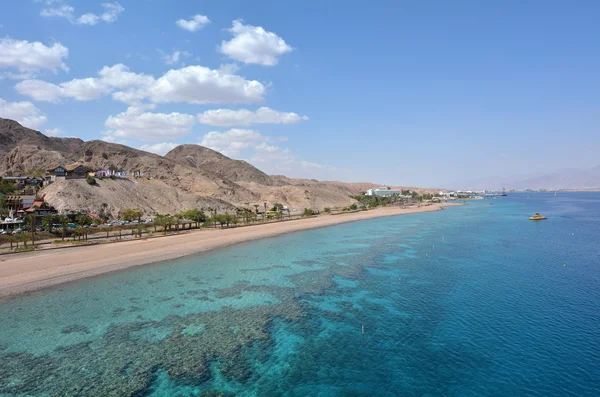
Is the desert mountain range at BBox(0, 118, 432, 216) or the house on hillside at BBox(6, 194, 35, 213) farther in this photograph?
the desert mountain range at BBox(0, 118, 432, 216)

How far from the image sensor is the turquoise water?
55.0ft

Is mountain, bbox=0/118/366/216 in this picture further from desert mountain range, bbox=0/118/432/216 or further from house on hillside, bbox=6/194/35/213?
house on hillside, bbox=6/194/35/213

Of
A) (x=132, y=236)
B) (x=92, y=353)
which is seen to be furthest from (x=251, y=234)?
(x=92, y=353)

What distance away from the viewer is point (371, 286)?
33656mm

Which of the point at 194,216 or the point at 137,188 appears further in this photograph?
the point at 137,188

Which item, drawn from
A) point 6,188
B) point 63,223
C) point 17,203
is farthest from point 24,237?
point 6,188

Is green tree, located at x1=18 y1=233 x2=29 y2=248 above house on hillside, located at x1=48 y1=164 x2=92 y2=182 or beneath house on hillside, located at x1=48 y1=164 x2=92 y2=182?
beneath

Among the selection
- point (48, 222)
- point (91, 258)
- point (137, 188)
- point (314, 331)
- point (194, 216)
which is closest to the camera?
point (314, 331)

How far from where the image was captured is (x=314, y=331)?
2308cm

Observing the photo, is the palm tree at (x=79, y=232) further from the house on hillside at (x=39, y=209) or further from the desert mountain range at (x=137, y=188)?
the desert mountain range at (x=137, y=188)

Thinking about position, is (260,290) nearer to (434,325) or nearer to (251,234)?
(434,325)

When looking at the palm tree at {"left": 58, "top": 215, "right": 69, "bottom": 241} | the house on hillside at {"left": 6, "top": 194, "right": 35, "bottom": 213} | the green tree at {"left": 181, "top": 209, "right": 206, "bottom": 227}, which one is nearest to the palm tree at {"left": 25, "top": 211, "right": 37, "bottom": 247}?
the palm tree at {"left": 58, "top": 215, "right": 69, "bottom": 241}

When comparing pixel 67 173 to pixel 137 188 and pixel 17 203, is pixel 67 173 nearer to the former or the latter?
pixel 137 188

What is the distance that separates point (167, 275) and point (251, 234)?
3322 centimetres
